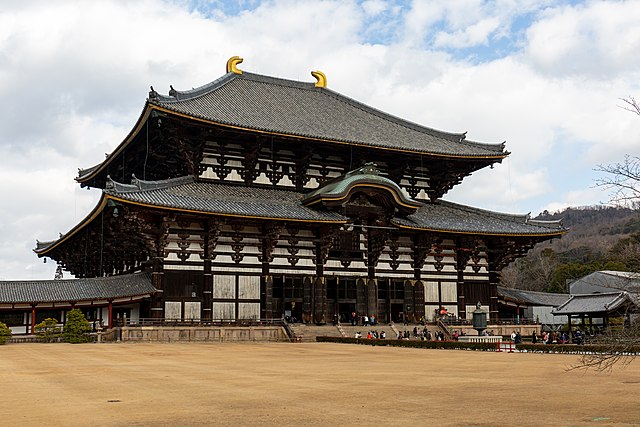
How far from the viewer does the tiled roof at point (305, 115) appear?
45688 mm

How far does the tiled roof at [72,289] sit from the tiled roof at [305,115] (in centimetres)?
1087

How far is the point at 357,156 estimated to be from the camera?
5006cm

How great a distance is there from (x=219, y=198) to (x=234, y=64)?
56.2 feet

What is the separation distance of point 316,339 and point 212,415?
2958 centimetres

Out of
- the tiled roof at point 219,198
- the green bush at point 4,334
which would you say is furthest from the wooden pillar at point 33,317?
the tiled roof at point 219,198

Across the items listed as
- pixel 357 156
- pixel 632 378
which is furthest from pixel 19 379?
pixel 357 156

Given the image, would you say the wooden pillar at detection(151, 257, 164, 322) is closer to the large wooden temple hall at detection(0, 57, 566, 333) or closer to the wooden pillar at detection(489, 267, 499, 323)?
the large wooden temple hall at detection(0, 57, 566, 333)

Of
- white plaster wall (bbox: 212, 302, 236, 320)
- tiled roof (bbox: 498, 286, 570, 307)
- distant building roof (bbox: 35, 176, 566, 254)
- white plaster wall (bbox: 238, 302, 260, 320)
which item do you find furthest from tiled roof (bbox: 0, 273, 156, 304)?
tiled roof (bbox: 498, 286, 570, 307)

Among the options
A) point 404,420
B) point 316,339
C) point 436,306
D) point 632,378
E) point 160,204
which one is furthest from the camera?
point 436,306

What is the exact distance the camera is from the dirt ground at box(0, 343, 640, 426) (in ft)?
38.4

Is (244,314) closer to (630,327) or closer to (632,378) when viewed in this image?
(632,378)

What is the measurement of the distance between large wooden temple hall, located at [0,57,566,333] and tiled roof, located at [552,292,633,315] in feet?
21.7

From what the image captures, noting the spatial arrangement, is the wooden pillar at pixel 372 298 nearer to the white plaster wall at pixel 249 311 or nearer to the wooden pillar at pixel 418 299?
the wooden pillar at pixel 418 299

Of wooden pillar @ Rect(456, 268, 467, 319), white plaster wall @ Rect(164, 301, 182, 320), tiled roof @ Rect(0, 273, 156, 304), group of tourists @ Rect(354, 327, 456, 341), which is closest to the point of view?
white plaster wall @ Rect(164, 301, 182, 320)
